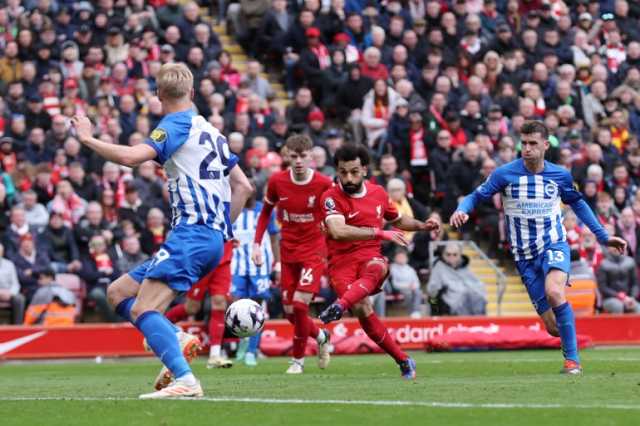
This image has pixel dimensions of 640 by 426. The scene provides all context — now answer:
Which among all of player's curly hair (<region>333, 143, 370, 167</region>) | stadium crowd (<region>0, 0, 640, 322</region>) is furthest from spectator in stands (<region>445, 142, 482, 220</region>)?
player's curly hair (<region>333, 143, 370, 167</region>)

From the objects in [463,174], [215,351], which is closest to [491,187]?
[215,351]

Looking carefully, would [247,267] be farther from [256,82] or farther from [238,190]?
Answer: [238,190]

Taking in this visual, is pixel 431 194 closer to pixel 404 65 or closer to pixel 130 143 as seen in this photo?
pixel 404 65

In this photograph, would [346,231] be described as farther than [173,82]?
Yes

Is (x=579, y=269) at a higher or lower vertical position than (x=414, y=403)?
lower

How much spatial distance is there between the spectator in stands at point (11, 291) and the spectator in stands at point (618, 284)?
391 inches

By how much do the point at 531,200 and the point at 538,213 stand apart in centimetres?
15

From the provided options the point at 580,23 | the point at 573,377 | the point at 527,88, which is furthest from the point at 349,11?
the point at 573,377

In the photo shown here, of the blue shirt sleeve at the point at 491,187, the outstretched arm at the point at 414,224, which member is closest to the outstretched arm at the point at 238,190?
the outstretched arm at the point at 414,224

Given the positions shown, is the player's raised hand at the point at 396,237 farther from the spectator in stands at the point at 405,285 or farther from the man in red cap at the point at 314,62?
the man in red cap at the point at 314,62

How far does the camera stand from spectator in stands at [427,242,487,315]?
22.9 m

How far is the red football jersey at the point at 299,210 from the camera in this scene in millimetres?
16453

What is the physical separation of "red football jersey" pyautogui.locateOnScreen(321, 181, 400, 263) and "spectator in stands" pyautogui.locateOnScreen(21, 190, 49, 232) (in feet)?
28.5

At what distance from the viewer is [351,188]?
14.1 metres
